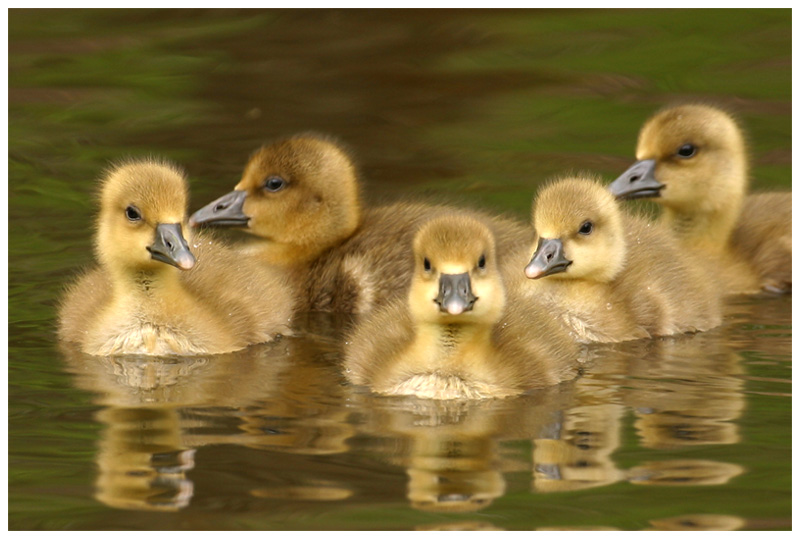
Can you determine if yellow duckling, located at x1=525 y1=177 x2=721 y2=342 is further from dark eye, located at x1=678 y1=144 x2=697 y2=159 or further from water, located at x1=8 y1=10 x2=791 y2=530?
dark eye, located at x1=678 y1=144 x2=697 y2=159

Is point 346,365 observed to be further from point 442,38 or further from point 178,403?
point 442,38

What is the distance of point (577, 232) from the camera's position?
9.27 meters

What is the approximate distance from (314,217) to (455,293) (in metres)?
2.83

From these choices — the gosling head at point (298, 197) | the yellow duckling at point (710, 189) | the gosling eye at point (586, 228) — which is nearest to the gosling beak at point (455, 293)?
the gosling eye at point (586, 228)

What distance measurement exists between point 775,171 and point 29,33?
21.3ft

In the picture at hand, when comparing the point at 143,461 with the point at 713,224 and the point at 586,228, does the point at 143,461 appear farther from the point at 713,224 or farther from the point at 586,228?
the point at 713,224

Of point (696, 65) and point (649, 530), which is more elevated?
point (696, 65)

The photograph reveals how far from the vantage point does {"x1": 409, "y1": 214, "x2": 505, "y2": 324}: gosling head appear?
25.9 ft

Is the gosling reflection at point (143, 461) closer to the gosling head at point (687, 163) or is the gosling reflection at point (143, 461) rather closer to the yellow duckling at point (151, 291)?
the yellow duckling at point (151, 291)

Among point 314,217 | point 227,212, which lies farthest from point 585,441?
point 227,212

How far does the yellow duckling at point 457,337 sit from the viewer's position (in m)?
7.94

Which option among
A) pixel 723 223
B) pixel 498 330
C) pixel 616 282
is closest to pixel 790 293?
pixel 723 223

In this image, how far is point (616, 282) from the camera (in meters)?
9.51

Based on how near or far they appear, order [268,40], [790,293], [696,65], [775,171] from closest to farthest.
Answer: [790,293] → [775,171] → [696,65] → [268,40]
